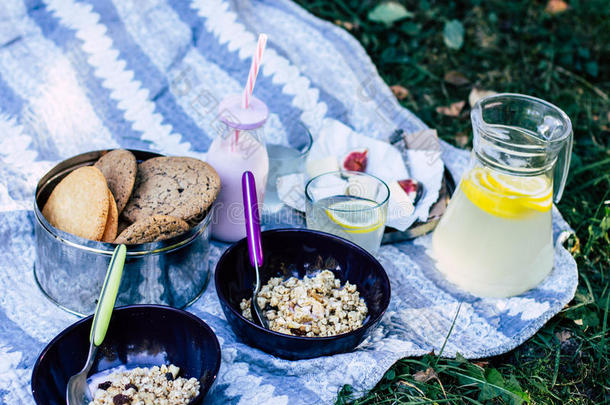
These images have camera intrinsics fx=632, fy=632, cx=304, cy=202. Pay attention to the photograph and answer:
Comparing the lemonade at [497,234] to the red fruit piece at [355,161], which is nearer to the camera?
the lemonade at [497,234]

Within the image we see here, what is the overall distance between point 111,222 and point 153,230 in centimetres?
10

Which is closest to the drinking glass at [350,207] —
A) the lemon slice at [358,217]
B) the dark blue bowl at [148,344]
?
the lemon slice at [358,217]

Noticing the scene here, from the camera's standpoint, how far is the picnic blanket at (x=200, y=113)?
1398mm

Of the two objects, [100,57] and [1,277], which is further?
[100,57]

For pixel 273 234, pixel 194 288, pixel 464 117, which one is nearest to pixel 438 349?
pixel 273 234

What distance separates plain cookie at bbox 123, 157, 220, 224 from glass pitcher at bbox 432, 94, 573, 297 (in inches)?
24.6

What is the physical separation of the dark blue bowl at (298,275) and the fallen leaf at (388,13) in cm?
153

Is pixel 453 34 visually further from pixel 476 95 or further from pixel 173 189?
pixel 173 189

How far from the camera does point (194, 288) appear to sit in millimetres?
1475

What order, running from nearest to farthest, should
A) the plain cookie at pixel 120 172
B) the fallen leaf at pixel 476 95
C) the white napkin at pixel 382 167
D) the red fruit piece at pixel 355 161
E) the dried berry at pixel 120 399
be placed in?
the dried berry at pixel 120 399, the plain cookie at pixel 120 172, the white napkin at pixel 382 167, the red fruit piece at pixel 355 161, the fallen leaf at pixel 476 95

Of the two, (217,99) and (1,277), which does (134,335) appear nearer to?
(1,277)

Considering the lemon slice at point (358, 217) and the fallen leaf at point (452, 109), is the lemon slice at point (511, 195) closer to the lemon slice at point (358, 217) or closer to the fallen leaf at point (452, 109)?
the lemon slice at point (358, 217)

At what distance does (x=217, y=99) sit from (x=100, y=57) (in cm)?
40

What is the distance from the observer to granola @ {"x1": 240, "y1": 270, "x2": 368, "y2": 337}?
4.34 ft
